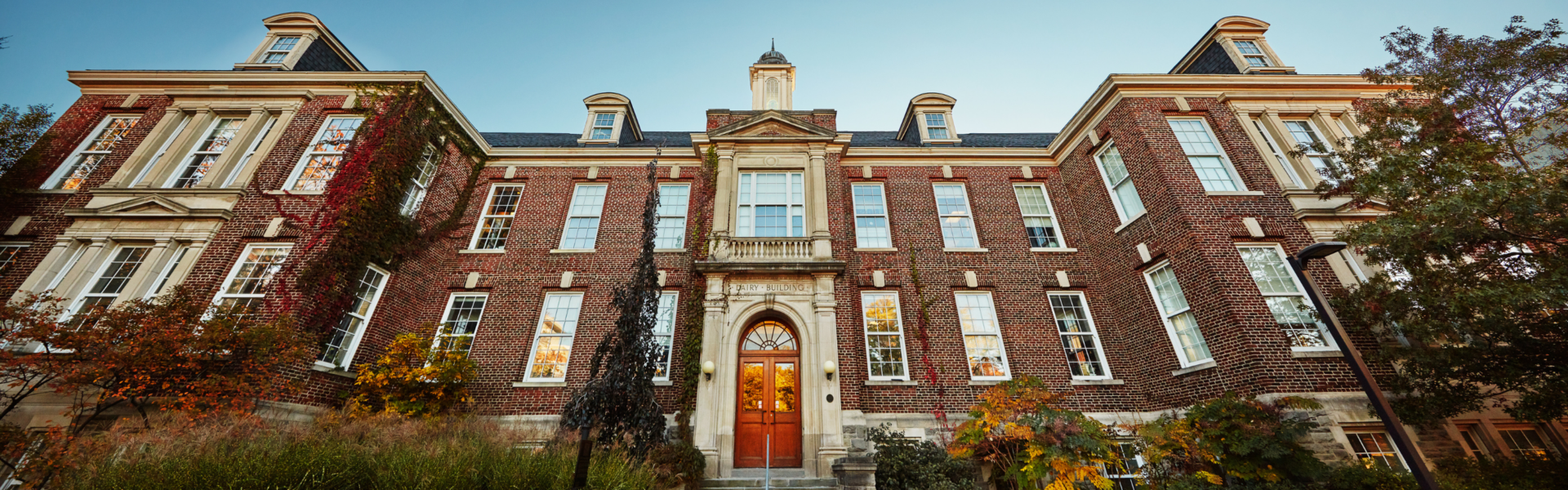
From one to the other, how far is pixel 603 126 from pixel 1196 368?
697 inches

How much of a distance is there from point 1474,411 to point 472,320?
2047 centimetres

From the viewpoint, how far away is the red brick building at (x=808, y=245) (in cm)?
1051

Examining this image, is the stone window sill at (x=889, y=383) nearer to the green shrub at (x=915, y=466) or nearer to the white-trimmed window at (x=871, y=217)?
the green shrub at (x=915, y=466)

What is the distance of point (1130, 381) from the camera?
Answer: 11461 mm

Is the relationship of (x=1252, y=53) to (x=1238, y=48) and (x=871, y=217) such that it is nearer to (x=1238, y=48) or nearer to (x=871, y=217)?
(x=1238, y=48)

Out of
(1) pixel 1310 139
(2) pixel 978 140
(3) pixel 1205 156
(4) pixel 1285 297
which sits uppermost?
(2) pixel 978 140

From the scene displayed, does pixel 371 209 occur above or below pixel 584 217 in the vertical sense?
below

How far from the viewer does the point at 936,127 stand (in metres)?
17.3

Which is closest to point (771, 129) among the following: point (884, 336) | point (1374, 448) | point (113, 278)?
point (884, 336)

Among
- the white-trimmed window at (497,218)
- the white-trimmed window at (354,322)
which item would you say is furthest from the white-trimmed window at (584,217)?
the white-trimmed window at (354,322)

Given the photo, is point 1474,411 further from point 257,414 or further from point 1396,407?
point 257,414

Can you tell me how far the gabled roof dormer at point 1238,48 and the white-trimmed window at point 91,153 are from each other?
96.3 feet

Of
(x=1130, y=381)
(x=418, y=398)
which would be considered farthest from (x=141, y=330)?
(x=1130, y=381)

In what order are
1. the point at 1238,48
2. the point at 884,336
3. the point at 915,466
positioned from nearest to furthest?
the point at 915,466 < the point at 884,336 < the point at 1238,48
